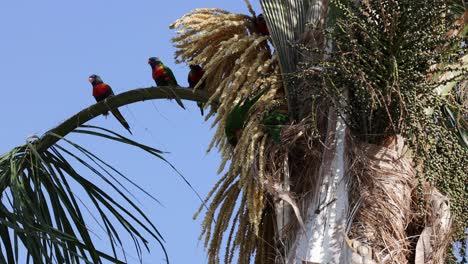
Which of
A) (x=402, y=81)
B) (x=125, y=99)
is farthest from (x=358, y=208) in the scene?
(x=125, y=99)

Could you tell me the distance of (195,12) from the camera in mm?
6094

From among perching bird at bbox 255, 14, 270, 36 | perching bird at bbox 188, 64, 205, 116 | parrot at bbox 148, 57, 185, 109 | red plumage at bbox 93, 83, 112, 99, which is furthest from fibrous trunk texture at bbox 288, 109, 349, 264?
red plumage at bbox 93, 83, 112, 99

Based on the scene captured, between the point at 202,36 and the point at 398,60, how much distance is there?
4.75ft

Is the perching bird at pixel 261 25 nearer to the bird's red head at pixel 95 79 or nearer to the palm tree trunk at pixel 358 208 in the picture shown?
the palm tree trunk at pixel 358 208

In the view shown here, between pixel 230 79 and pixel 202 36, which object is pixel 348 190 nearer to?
pixel 230 79

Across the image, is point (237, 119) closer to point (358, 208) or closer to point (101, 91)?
point (358, 208)

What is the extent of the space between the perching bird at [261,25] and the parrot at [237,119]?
58 centimetres

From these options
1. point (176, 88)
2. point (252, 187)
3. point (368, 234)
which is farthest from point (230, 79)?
point (368, 234)

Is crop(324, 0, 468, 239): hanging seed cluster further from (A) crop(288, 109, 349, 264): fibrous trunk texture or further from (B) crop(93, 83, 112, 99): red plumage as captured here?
(B) crop(93, 83, 112, 99): red plumage

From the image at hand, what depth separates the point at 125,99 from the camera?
5836mm

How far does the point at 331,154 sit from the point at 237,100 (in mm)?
661

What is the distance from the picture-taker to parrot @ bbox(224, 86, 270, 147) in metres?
5.23

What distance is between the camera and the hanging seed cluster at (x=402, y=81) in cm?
473

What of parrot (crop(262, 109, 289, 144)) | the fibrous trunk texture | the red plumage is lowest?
the fibrous trunk texture
